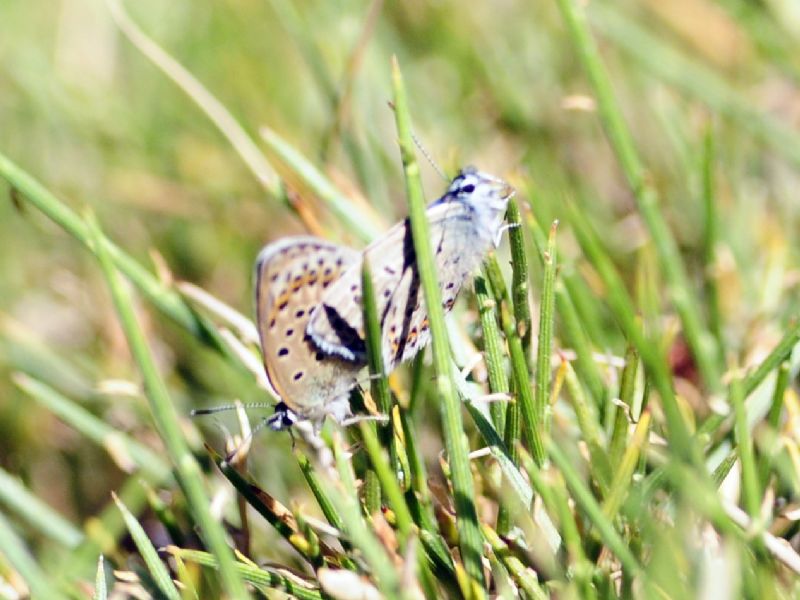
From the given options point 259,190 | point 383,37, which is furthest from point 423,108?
point 259,190

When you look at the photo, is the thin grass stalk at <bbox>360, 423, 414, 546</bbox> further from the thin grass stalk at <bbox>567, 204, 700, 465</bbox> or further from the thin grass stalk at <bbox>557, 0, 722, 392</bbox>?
the thin grass stalk at <bbox>557, 0, 722, 392</bbox>

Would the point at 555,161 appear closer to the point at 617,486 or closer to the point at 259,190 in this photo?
the point at 259,190

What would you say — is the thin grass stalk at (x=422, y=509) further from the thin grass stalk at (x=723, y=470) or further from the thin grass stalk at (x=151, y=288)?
the thin grass stalk at (x=151, y=288)

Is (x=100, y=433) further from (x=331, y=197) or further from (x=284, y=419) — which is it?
(x=331, y=197)

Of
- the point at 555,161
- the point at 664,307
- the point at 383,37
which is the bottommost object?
the point at 664,307

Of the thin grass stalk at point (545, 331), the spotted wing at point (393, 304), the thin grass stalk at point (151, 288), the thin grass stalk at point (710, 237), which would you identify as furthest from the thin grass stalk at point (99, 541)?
the thin grass stalk at point (710, 237)
